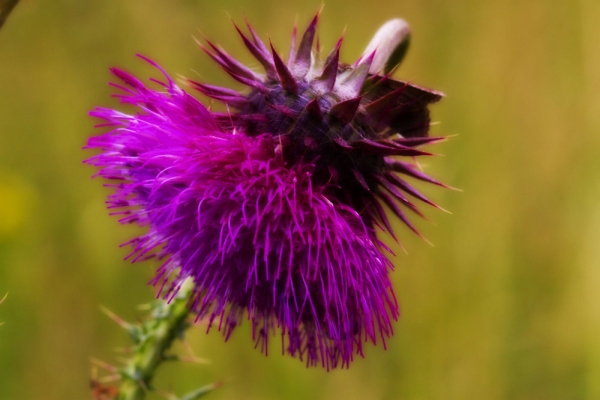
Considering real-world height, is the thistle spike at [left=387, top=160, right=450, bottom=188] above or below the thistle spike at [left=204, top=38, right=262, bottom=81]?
below

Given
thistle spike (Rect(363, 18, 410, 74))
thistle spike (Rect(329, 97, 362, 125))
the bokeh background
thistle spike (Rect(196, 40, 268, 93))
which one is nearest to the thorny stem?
thistle spike (Rect(196, 40, 268, 93))

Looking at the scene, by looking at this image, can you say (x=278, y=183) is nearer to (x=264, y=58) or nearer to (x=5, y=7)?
(x=264, y=58)

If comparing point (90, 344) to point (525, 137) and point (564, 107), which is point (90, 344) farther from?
point (564, 107)

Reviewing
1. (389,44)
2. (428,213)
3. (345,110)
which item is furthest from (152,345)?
(428,213)

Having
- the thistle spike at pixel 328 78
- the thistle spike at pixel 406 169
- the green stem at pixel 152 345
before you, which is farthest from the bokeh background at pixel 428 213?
the thistle spike at pixel 328 78

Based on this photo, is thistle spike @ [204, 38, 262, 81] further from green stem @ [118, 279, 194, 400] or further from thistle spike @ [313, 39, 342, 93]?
green stem @ [118, 279, 194, 400]

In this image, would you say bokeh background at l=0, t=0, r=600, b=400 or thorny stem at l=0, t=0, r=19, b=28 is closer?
thorny stem at l=0, t=0, r=19, b=28
